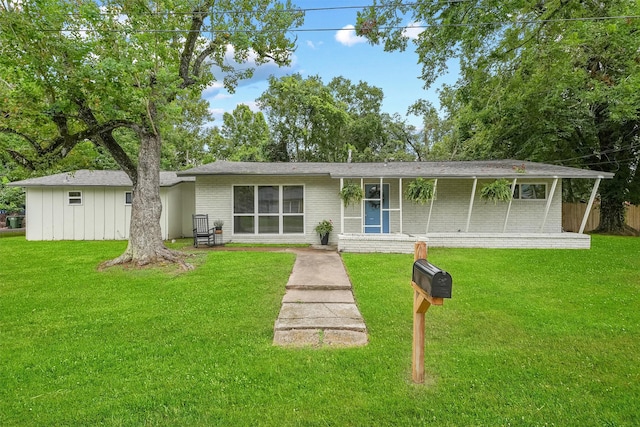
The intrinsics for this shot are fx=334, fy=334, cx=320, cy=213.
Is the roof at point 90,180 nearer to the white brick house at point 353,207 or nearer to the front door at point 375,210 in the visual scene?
the white brick house at point 353,207

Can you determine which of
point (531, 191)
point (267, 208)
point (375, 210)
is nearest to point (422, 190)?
point (375, 210)

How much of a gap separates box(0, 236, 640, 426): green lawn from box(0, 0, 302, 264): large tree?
2817 mm

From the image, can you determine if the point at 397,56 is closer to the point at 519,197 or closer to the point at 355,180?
the point at 355,180

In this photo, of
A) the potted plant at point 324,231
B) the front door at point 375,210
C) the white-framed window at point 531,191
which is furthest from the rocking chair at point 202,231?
the white-framed window at point 531,191

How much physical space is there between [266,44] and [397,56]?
3.96 m

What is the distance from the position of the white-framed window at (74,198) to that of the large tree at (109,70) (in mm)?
5392

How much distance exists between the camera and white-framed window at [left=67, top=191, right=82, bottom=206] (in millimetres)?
13070

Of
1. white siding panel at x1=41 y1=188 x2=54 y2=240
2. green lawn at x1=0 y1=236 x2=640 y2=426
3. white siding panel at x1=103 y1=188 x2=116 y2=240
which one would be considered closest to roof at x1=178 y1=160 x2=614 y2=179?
white siding panel at x1=103 y1=188 x2=116 y2=240

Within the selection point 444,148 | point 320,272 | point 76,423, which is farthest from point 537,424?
point 444,148

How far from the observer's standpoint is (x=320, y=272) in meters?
7.00

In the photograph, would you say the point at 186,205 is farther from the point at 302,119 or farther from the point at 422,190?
the point at 302,119

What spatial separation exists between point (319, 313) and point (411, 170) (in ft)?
27.7

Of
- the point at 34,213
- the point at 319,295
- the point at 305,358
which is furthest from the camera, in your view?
the point at 34,213

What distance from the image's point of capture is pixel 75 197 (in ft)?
42.9
